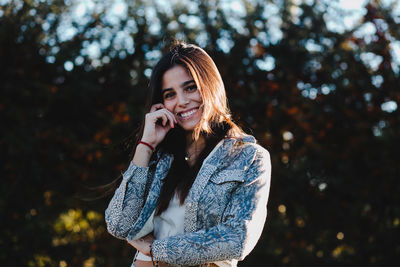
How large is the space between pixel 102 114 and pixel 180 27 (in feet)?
3.47

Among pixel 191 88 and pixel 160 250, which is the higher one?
pixel 191 88

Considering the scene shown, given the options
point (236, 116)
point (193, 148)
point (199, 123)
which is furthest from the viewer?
point (236, 116)

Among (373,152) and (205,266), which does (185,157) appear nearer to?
(205,266)

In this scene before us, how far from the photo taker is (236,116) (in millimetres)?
3854

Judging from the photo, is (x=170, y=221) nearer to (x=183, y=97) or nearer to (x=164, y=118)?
(x=164, y=118)

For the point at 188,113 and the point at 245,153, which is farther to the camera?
the point at 188,113

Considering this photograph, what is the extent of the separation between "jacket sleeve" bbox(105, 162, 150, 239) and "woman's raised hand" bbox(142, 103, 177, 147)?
0.52 ft

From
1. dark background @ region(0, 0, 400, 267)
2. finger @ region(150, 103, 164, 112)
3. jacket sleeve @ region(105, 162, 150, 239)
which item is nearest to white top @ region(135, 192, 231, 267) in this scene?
jacket sleeve @ region(105, 162, 150, 239)

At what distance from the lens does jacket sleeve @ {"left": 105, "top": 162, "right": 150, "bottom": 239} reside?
2.14 m

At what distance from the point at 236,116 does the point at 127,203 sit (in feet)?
6.08

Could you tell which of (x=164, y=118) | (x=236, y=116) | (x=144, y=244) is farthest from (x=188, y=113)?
(x=236, y=116)

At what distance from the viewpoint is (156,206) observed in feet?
7.22

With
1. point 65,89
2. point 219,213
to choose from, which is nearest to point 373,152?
point 219,213

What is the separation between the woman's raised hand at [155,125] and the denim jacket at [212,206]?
0.15 m
